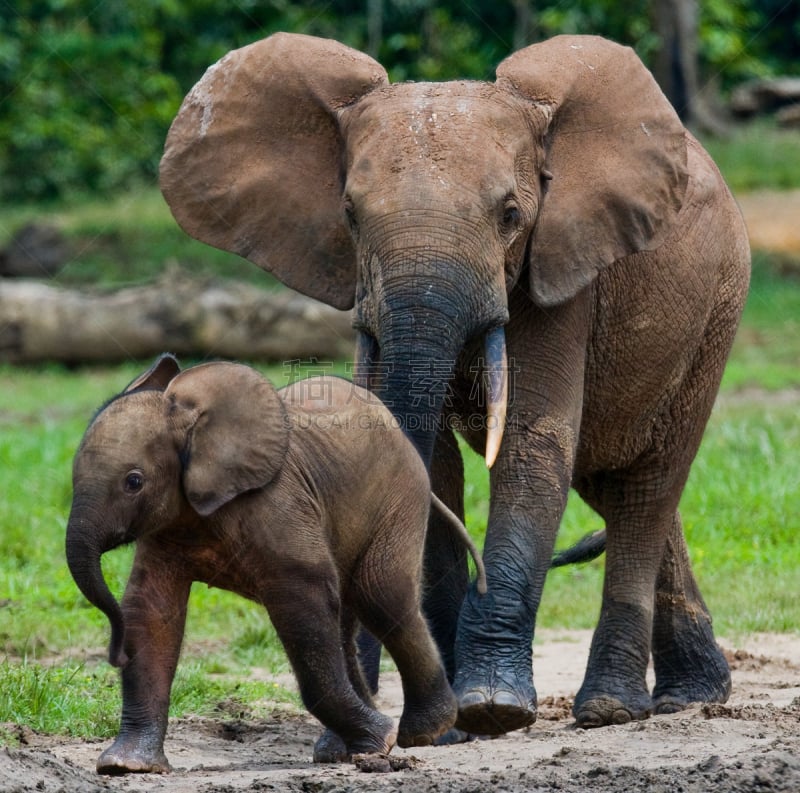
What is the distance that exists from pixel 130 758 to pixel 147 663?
0.27m

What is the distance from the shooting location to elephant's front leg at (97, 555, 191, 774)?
4703 mm

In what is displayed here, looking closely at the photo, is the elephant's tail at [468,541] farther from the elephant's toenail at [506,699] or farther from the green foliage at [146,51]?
the green foliage at [146,51]

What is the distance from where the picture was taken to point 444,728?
5191 mm

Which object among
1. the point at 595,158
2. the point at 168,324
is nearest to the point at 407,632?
the point at 595,158

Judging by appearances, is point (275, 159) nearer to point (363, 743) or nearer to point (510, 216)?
point (510, 216)

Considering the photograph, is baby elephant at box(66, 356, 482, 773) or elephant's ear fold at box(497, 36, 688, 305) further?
elephant's ear fold at box(497, 36, 688, 305)

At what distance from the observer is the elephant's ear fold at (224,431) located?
455 centimetres

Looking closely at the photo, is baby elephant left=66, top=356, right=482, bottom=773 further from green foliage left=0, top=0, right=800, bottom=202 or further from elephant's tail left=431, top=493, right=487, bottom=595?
green foliage left=0, top=0, right=800, bottom=202

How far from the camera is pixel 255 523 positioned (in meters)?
4.59

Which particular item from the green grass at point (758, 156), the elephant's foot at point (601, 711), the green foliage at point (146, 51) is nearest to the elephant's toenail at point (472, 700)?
the elephant's foot at point (601, 711)

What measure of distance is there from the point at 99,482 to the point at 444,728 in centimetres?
148

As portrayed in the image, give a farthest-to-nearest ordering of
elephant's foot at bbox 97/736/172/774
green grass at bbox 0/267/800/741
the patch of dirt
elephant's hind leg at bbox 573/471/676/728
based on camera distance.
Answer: elephant's hind leg at bbox 573/471/676/728, green grass at bbox 0/267/800/741, elephant's foot at bbox 97/736/172/774, the patch of dirt

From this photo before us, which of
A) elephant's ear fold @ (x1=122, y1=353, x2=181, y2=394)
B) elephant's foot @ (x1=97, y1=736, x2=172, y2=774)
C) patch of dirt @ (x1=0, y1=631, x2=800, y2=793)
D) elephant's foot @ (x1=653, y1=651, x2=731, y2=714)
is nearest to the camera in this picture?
patch of dirt @ (x1=0, y1=631, x2=800, y2=793)

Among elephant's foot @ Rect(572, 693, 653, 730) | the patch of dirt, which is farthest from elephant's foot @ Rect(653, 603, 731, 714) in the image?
elephant's foot @ Rect(572, 693, 653, 730)
